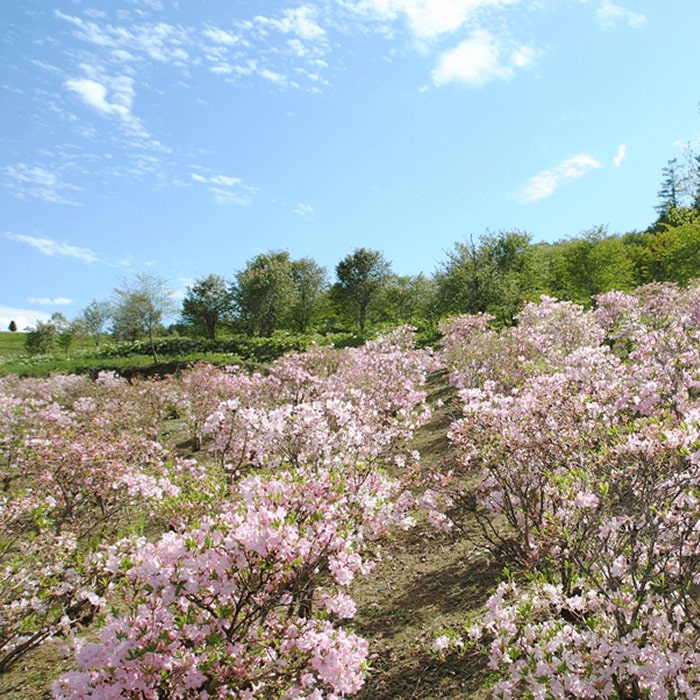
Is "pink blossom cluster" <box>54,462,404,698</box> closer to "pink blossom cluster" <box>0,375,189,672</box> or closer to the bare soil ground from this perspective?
the bare soil ground

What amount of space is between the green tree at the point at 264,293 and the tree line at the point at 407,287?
9cm

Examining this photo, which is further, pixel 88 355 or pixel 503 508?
pixel 88 355

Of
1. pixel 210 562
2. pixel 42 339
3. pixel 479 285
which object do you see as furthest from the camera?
pixel 42 339

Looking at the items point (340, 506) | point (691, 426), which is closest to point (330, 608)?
point (340, 506)

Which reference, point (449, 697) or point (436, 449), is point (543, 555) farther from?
point (436, 449)

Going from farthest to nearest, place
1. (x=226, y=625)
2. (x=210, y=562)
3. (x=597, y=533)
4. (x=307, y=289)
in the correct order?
1. (x=307, y=289)
2. (x=597, y=533)
3. (x=226, y=625)
4. (x=210, y=562)

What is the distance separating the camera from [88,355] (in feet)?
139

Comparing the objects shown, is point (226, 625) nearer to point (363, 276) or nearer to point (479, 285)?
point (479, 285)

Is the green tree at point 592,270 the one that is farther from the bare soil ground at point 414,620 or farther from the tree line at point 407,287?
the bare soil ground at point 414,620

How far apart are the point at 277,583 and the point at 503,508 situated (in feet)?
Answer: 12.6

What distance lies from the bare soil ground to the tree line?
57.8 ft

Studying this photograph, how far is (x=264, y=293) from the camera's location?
49.4 m

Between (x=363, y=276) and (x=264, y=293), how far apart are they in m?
9.43

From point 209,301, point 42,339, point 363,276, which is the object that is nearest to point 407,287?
point 363,276
